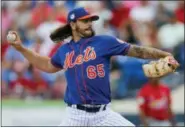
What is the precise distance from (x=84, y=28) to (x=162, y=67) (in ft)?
3.20

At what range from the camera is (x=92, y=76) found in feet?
20.8

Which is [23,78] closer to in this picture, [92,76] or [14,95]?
[14,95]

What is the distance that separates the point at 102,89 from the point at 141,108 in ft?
13.8

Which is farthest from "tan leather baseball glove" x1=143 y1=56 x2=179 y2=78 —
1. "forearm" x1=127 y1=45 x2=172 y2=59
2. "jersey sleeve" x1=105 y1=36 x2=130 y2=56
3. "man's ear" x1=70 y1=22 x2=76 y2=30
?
"man's ear" x1=70 y1=22 x2=76 y2=30

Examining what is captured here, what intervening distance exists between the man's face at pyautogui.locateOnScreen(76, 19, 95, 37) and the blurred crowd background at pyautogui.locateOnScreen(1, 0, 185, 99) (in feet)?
17.3

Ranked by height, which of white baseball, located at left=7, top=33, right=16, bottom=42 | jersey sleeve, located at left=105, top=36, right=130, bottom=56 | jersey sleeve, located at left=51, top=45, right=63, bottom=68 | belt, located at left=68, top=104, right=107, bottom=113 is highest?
white baseball, located at left=7, top=33, right=16, bottom=42

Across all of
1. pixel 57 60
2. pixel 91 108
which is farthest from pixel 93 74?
pixel 57 60

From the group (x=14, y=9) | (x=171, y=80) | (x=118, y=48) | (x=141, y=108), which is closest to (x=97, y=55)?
(x=118, y=48)

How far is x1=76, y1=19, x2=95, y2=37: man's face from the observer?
652 cm

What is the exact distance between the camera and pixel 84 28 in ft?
21.5

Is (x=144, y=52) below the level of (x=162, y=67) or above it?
above

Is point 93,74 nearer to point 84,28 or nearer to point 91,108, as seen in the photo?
point 91,108

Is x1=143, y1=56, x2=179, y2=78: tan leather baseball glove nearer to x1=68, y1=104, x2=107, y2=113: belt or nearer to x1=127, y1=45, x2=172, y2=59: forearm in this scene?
x1=127, y1=45, x2=172, y2=59: forearm

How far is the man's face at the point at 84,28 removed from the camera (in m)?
6.52
